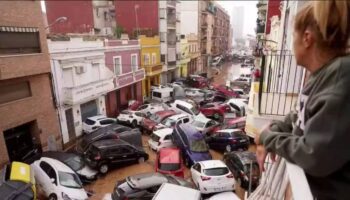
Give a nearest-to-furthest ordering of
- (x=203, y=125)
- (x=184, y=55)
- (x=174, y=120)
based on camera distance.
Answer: (x=203, y=125) < (x=174, y=120) < (x=184, y=55)

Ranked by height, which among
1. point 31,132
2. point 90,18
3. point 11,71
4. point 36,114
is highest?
point 90,18

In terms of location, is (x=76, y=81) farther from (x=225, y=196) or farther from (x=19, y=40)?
(x=225, y=196)

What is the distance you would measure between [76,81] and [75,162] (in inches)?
252

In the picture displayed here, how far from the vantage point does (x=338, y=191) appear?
1271 mm

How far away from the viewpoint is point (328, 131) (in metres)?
1.04

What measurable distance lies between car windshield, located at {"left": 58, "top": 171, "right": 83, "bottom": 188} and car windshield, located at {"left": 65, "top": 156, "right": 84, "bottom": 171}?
975 mm

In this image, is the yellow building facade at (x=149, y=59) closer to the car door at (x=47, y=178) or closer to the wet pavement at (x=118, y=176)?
the wet pavement at (x=118, y=176)

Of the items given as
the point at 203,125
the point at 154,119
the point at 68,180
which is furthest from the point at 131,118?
the point at 68,180

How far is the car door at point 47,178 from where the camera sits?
8.96 meters

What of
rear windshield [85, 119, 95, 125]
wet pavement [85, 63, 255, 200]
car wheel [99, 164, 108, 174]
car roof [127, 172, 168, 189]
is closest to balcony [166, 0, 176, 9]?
rear windshield [85, 119, 95, 125]

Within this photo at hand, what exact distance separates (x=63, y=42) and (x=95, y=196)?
9124 millimetres

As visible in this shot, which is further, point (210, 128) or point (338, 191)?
point (210, 128)

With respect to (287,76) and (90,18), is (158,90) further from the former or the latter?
(287,76)

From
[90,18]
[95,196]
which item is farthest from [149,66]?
[95,196]
